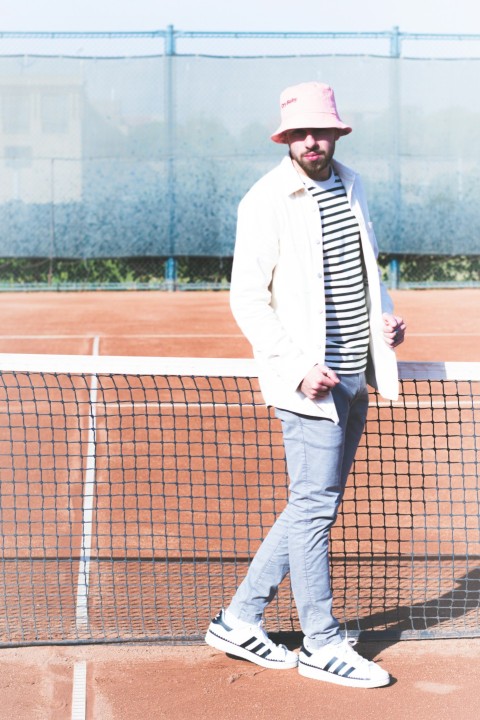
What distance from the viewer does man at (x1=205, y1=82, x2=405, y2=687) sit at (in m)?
3.50

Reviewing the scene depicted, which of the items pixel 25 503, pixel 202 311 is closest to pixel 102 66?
pixel 202 311

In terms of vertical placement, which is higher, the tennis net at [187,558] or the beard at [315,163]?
the beard at [315,163]

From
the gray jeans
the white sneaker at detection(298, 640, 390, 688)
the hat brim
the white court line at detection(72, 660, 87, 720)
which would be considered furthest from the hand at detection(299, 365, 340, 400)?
the white court line at detection(72, 660, 87, 720)

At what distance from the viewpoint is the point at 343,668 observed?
3684 millimetres

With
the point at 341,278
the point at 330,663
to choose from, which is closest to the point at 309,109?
the point at 341,278

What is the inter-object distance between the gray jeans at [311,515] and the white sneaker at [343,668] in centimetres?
4

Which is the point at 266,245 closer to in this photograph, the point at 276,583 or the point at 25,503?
the point at 276,583

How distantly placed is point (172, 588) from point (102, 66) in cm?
1519

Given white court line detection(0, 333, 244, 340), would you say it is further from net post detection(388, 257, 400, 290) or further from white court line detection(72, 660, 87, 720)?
white court line detection(72, 660, 87, 720)

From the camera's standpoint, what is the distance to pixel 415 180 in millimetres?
18734

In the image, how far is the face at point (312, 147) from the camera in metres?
3.49

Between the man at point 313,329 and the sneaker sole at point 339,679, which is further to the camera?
the sneaker sole at point 339,679

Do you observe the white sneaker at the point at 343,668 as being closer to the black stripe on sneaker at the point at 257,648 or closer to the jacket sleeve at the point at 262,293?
the black stripe on sneaker at the point at 257,648

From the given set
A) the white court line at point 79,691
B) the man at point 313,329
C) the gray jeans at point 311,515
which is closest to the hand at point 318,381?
the man at point 313,329
